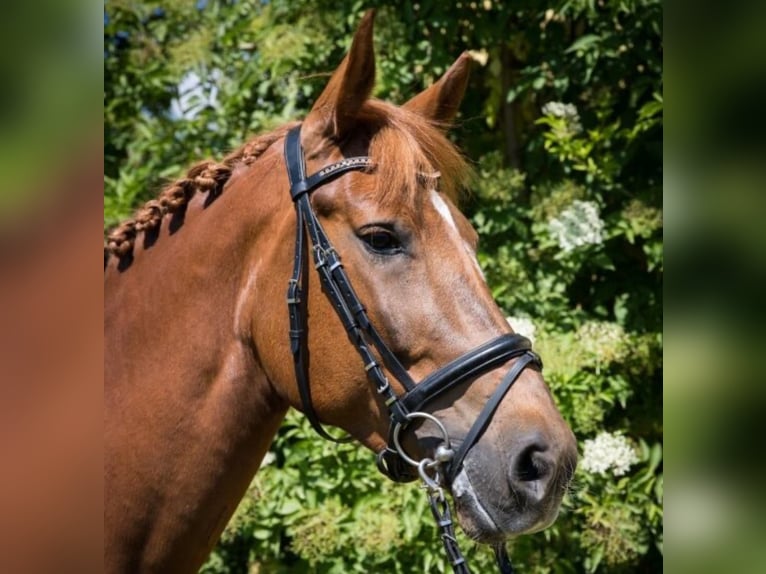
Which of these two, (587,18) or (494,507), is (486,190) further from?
(494,507)

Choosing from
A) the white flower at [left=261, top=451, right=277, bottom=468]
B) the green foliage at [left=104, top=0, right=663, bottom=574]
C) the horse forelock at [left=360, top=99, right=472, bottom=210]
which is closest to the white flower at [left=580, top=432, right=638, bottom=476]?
the green foliage at [left=104, top=0, right=663, bottom=574]

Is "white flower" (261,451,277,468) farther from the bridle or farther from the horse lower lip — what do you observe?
the horse lower lip

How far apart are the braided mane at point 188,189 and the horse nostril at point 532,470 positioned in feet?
3.33

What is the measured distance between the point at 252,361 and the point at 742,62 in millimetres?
1437

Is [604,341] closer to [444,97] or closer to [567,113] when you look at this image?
[567,113]

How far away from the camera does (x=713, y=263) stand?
0.60 m

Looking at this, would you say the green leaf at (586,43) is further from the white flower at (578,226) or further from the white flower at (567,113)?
the white flower at (578,226)

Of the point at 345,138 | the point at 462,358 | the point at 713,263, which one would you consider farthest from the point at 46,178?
the point at 345,138

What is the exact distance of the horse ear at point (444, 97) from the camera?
6.84 feet

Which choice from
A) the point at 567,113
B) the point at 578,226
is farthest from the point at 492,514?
the point at 567,113

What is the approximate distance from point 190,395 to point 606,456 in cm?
202

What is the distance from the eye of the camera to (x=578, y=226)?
3.43 meters

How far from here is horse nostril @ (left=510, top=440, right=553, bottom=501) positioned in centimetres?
150

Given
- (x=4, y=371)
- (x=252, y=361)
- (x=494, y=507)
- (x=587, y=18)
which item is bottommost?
(x=494, y=507)
